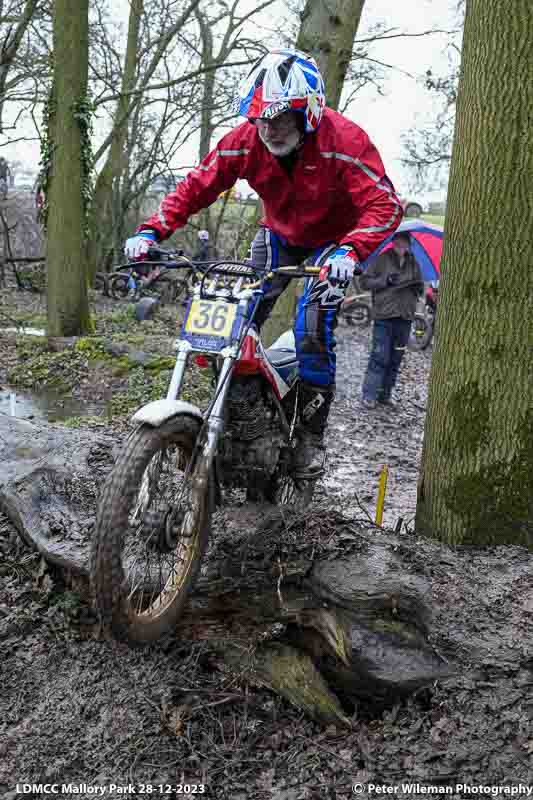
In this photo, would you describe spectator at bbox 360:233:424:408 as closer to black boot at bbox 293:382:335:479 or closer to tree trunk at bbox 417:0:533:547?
black boot at bbox 293:382:335:479

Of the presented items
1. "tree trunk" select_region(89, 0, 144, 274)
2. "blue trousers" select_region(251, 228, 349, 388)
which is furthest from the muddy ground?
"tree trunk" select_region(89, 0, 144, 274)

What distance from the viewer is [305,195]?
3.57 meters

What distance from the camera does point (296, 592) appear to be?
111 inches

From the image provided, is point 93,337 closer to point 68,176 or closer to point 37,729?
point 68,176

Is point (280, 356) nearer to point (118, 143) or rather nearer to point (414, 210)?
point (118, 143)

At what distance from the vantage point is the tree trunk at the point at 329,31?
8.25 m

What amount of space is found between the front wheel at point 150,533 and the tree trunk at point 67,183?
836 cm

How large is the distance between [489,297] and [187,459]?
150cm

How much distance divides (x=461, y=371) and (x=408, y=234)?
6.05 m

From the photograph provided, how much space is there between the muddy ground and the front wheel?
27 centimetres

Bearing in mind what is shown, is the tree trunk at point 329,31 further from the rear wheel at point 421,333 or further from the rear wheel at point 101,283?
the rear wheel at point 101,283

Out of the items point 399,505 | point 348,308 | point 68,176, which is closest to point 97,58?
point 348,308

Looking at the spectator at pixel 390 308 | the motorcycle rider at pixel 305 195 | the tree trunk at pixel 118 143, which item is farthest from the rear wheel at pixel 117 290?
the motorcycle rider at pixel 305 195

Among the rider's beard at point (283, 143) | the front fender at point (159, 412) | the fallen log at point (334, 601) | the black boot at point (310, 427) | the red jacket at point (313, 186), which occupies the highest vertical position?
the rider's beard at point (283, 143)
